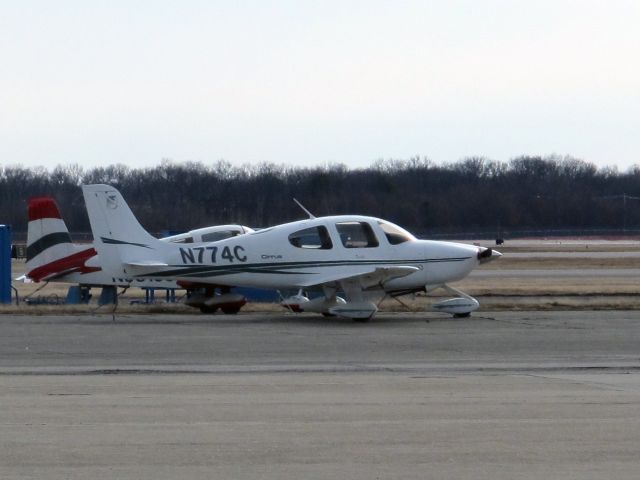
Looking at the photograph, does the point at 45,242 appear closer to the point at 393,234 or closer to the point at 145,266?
the point at 145,266

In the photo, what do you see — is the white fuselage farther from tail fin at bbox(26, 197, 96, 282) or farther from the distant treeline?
the distant treeline

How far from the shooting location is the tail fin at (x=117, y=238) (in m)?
21.0

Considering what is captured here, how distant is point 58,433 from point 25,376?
4232 millimetres

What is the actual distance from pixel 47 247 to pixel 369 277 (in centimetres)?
868

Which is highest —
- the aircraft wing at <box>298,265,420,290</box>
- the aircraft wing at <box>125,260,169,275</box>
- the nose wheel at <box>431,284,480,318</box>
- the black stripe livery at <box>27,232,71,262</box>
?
the black stripe livery at <box>27,232,71,262</box>

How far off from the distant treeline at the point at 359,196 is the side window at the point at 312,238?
173ft

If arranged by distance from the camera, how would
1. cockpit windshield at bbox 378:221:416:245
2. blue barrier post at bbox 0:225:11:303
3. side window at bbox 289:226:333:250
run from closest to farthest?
1. side window at bbox 289:226:333:250
2. cockpit windshield at bbox 378:221:416:245
3. blue barrier post at bbox 0:225:11:303

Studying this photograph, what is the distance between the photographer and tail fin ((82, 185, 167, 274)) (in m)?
21.0

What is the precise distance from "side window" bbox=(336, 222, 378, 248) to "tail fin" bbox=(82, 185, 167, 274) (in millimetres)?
3345

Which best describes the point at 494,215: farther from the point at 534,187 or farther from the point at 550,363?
the point at 550,363

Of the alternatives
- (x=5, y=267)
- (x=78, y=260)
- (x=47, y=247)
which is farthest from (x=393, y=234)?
(x=5, y=267)

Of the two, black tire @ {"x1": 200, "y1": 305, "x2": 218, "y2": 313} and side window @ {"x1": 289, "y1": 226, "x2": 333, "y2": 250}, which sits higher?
side window @ {"x1": 289, "y1": 226, "x2": 333, "y2": 250}

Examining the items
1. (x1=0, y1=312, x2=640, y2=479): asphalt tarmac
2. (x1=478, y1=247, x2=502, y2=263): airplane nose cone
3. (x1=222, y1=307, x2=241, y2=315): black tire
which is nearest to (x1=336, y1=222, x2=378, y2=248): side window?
(x1=478, y1=247, x2=502, y2=263): airplane nose cone

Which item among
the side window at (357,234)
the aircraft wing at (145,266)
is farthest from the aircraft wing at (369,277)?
the aircraft wing at (145,266)
